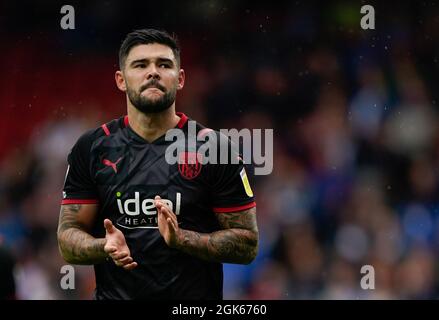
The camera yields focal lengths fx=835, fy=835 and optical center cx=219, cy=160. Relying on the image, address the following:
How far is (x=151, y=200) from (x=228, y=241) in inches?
16.8

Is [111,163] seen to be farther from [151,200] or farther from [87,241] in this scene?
[87,241]

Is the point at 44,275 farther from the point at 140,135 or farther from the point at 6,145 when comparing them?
the point at 140,135

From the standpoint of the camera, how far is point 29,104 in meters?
8.61

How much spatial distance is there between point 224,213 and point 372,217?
13.3 feet

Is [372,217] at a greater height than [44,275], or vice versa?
[372,217]

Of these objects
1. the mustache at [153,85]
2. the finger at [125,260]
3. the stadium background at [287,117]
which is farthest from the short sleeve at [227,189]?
the stadium background at [287,117]

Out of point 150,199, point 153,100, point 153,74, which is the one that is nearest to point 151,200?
point 150,199

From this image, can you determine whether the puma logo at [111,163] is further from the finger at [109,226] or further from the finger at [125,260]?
the finger at [125,260]

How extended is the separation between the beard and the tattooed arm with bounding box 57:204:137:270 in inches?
22.4

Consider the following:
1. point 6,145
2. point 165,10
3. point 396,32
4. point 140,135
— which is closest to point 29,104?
point 6,145

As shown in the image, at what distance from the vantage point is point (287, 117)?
8352mm

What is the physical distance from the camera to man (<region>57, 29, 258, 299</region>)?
4047 millimetres

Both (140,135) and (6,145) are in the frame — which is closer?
(140,135)
